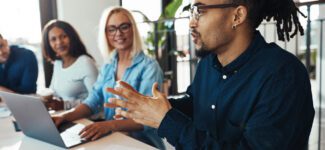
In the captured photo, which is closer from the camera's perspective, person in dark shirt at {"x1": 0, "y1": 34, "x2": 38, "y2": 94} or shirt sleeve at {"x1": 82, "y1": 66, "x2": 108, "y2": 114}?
shirt sleeve at {"x1": 82, "y1": 66, "x2": 108, "y2": 114}

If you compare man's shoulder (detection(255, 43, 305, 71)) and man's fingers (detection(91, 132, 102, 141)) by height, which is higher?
man's shoulder (detection(255, 43, 305, 71))

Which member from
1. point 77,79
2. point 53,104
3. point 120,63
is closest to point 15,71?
point 77,79

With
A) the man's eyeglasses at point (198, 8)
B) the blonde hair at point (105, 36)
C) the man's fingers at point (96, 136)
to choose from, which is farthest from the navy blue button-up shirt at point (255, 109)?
the blonde hair at point (105, 36)

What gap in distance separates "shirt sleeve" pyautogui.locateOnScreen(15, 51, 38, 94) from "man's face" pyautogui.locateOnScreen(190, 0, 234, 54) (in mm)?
2004

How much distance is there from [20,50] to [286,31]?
7.55 ft

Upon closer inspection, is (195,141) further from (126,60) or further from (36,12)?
(36,12)

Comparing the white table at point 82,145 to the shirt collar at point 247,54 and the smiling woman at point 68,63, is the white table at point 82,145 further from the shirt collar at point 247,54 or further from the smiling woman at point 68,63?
the smiling woman at point 68,63

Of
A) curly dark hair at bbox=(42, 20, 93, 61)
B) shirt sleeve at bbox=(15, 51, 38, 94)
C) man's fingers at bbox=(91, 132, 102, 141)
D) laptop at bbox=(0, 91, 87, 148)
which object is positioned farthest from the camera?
shirt sleeve at bbox=(15, 51, 38, 94)

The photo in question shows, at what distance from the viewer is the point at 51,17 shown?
11.9ft

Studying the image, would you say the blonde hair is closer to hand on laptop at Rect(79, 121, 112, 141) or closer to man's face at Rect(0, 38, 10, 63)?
hand on laptop at Rect(79, 121, 112, 141)

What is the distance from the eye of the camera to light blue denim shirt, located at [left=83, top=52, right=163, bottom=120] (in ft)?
6.03

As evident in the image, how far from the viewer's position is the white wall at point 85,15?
3588mm

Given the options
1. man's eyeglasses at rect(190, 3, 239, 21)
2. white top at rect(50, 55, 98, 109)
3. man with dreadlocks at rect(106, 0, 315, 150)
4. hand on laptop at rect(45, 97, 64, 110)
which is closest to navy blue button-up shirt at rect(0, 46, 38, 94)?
white top at rect(50, 55, 98, 109)

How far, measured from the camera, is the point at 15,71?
2686 mm
